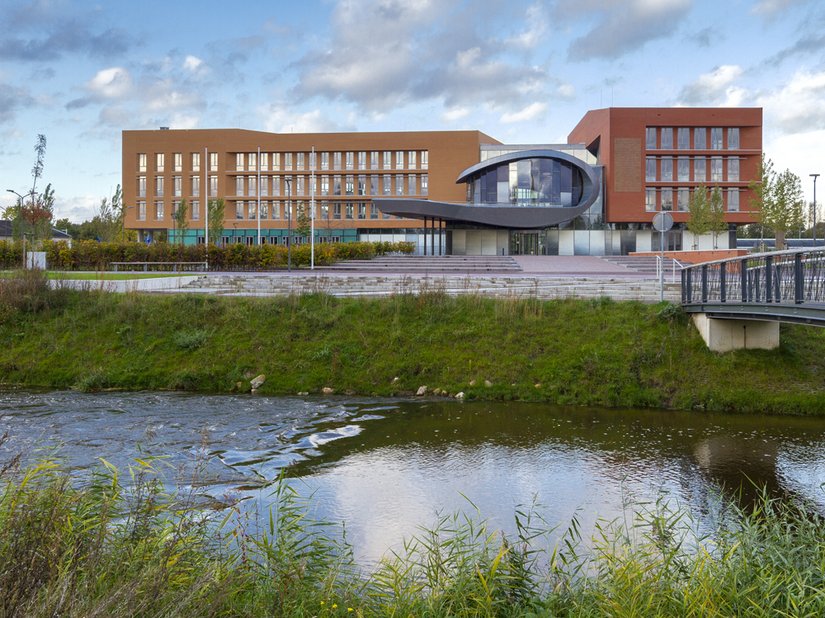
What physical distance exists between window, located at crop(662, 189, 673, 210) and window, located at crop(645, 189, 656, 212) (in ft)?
2.60

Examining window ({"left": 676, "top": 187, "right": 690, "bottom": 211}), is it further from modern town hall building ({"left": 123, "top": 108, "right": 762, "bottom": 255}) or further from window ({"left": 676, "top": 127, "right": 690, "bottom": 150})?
window ({"left": 676, "top": 127, "right": 690, "bottom": 150})

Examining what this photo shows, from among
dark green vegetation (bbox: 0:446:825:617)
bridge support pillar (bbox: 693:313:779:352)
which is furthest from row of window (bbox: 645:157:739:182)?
dark green vegetation (bbox: 0:446:825:617)

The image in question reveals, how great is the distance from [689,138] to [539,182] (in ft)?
45.8

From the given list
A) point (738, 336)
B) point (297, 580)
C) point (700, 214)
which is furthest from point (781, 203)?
point (297, 580)

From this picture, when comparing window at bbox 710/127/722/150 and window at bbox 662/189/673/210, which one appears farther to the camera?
window at bbox 662/189/673/210

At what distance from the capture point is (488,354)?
1948cm

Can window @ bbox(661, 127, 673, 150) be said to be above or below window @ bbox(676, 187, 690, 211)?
above

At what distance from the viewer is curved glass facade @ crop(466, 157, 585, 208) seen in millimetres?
58156

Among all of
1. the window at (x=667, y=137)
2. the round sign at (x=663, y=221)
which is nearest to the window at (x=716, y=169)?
the window at (x=667, y=137)

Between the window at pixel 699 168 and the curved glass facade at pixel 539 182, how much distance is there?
34.1ft

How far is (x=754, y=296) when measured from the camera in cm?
1503

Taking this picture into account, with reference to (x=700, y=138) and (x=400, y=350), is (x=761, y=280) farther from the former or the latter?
(x=700, y=138)

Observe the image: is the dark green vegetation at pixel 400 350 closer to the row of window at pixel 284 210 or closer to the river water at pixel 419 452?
the river water at pixel 419 452

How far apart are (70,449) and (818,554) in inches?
418
